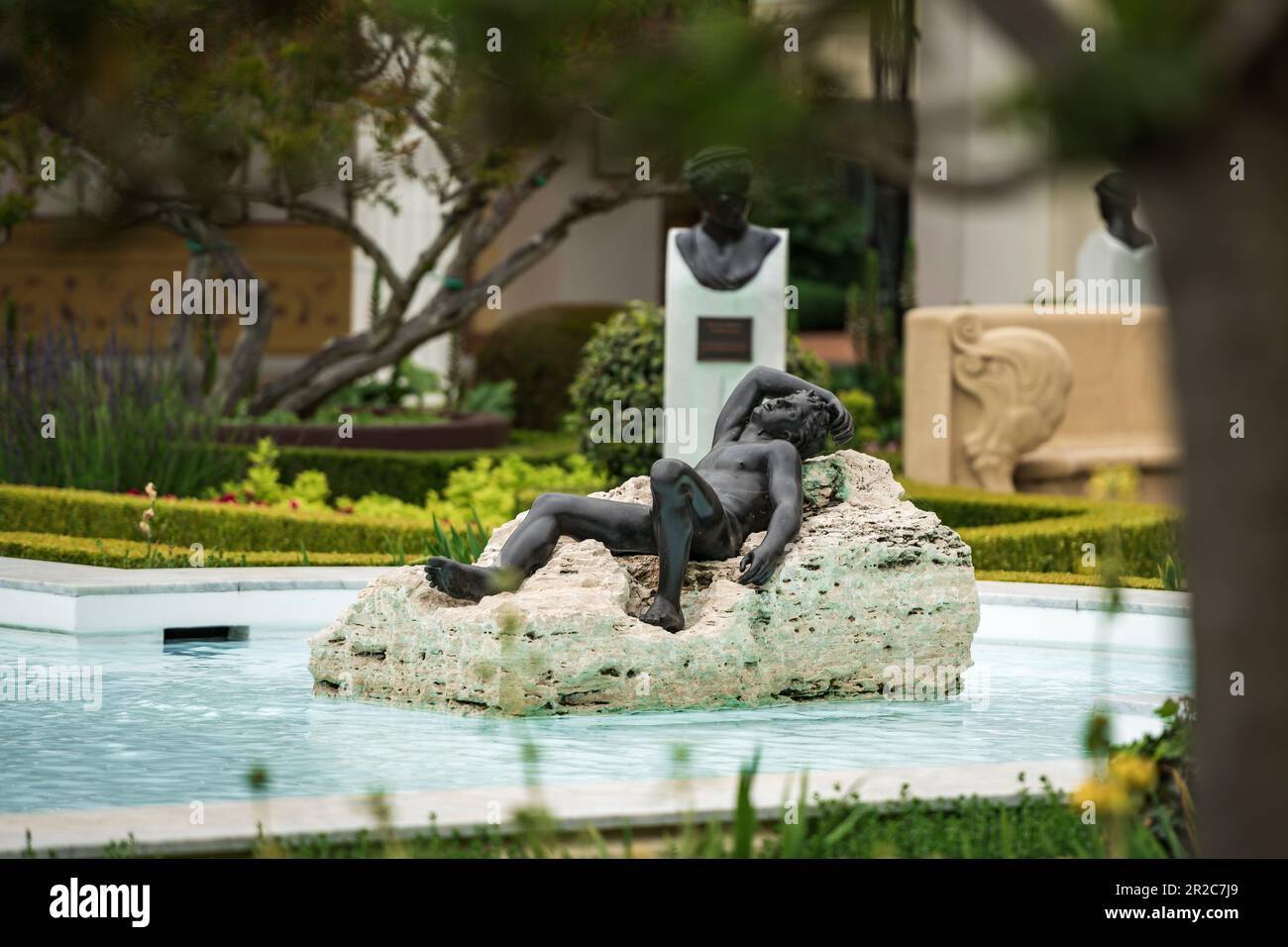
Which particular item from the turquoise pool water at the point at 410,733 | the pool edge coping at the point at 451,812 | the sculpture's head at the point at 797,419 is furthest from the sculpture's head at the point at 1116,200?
the pool edge coping at the point at 451,812

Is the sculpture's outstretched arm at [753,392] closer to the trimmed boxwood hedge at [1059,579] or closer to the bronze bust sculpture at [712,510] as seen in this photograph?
the bronze bust sculpture at [712,510]

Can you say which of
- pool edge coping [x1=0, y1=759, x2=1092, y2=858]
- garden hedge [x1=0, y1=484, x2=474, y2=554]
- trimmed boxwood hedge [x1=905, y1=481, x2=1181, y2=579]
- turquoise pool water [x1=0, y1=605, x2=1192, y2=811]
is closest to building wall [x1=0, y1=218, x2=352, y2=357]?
garden hedge [x1=0, y1=484, x2=474, y2=554]

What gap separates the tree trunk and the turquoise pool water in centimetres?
245

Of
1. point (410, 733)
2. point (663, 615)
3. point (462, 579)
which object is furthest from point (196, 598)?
point (663, 615)

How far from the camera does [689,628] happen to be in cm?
627

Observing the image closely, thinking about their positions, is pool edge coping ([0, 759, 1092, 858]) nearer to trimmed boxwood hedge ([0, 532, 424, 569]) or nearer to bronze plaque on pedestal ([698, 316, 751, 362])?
trimmed boxwood hedge ([0, 532, 424, 569])

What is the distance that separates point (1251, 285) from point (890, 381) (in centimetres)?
1528

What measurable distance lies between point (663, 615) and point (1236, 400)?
440cm

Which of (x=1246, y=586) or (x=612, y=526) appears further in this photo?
(x=612, y=526)

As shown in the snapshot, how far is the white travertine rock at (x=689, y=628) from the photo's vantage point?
19.7ft

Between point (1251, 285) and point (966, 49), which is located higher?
point (966, 49)
